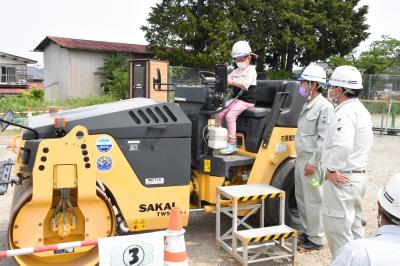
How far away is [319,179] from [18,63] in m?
39.9

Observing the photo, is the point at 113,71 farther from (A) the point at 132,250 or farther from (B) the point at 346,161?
(A) the point at 132,250

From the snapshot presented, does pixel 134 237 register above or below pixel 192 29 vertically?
below

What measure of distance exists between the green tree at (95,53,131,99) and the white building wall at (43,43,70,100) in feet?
7.99

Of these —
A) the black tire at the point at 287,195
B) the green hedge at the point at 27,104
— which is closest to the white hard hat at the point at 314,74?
the black tire at the point at 287,195

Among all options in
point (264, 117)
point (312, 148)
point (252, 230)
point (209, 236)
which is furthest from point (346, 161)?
point (209, 236)

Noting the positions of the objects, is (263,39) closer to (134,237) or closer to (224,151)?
(224,151)

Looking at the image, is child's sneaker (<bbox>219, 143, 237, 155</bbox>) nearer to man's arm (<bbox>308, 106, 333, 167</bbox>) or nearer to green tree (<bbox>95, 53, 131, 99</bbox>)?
man's arm (<bbox>308, 106, 333, 167</bbox>)

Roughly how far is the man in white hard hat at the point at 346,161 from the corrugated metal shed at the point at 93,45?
91.6 ft

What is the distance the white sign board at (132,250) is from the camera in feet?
10.7

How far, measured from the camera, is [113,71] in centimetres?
3066

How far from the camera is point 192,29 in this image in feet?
87.6

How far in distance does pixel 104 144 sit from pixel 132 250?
4.14 ft

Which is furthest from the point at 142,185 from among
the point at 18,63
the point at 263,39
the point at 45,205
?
the point at 18,63

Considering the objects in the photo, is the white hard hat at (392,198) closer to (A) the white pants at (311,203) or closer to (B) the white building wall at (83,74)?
(A) the white pants at (311,203)
